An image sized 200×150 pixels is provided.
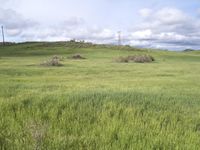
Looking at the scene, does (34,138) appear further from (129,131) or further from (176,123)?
(176,123)

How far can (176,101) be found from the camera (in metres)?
13.7

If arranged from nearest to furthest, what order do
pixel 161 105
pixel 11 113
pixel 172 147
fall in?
pixel 172 147 → pixel 11 113 → pixel 161 105

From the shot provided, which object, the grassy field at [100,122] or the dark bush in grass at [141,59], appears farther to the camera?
the dark bush in grass at [141,59]

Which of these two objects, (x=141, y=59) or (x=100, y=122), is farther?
(x=141, y=59)

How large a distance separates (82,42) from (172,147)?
10068cm

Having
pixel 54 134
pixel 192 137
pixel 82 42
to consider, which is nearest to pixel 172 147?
pixel 192 137

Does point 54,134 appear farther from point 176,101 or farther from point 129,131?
point 176,101

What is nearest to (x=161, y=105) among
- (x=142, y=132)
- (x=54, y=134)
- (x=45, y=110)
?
(x=142, y=132)

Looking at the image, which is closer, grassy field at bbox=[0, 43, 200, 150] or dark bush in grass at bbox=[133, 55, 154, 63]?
grassy field at bbox=[0, 43, 200, 150]

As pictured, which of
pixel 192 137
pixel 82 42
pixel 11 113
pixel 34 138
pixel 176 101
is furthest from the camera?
pixel 82 42

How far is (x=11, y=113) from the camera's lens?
36.2 feet

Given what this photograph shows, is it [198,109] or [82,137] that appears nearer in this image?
[82,137]

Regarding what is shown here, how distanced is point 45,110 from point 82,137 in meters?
2.68

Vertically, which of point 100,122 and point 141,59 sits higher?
point 100,122
